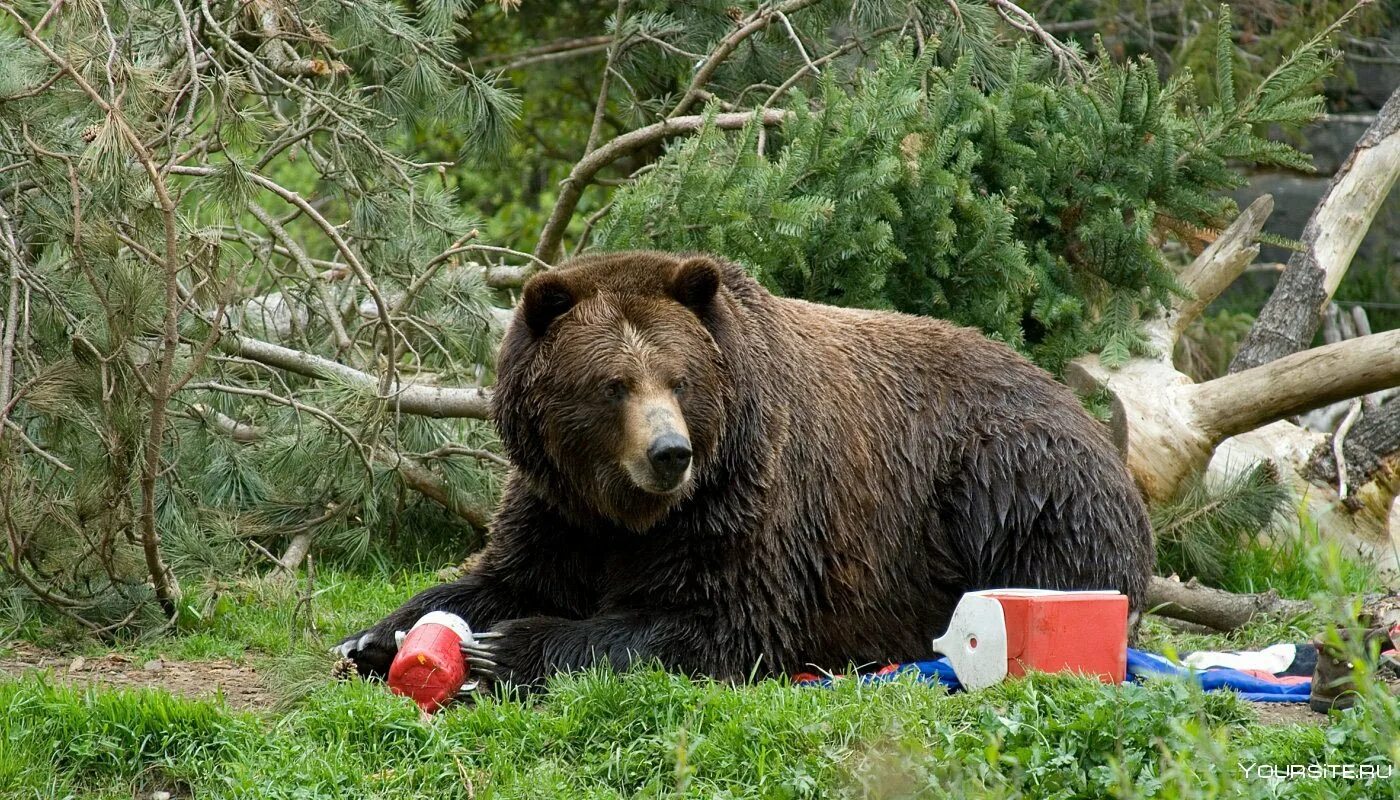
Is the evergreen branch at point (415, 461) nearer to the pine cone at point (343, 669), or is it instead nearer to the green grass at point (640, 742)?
the pine cone at point (343, 669)

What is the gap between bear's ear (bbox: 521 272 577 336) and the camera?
16.3ft

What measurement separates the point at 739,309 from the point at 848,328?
73 cm

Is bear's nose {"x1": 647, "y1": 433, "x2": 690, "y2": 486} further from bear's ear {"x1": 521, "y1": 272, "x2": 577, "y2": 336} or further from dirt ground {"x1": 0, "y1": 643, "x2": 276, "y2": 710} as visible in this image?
dirt ground {"x1": 0, "y1": 643, "x2": 276, "y2": 710}

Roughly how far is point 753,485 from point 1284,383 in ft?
11.3

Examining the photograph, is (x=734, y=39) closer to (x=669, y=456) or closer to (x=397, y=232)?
(x=397, y=232)

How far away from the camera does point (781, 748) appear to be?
407 centimetres

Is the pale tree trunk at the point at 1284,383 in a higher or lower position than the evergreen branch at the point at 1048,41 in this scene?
lower

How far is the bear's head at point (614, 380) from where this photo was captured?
4.84 metres

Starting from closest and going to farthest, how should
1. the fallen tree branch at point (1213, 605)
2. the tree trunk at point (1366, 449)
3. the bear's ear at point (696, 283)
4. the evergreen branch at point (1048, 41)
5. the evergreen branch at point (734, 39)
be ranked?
1. the bear's ear at point (696, 283)
2. the fallen tree branch at point (1213, 605)
3. the tree trunk at point (1366, 449)
4. the evergreen branch at point (1048, 41)
5. the evergreen branch at point (734, 39)

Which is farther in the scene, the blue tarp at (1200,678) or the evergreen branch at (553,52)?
the evergreen branch at (553,52)

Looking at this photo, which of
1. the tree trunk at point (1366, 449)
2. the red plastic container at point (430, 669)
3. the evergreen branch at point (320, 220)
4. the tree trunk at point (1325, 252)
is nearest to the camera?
the red plastic container at point (430, 669)

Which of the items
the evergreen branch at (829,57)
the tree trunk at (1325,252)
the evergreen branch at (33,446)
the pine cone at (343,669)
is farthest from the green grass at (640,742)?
the tree trunk at (1325,252)

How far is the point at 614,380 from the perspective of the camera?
4.84 m

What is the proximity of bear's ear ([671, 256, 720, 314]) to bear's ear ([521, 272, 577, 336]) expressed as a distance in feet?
1.22
